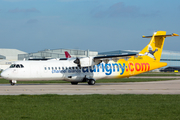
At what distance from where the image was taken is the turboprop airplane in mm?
27562

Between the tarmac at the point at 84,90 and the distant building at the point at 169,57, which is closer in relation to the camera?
the tarmac at the point at 84,90

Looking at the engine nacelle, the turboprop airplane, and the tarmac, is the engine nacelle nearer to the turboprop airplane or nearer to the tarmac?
the turboprop airplane

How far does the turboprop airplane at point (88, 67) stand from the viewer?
90.4 ft

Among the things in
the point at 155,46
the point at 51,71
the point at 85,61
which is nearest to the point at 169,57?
the point at 155,46

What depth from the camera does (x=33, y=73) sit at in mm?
27688

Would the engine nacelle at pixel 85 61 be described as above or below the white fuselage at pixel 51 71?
above

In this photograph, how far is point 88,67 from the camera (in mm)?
30531
